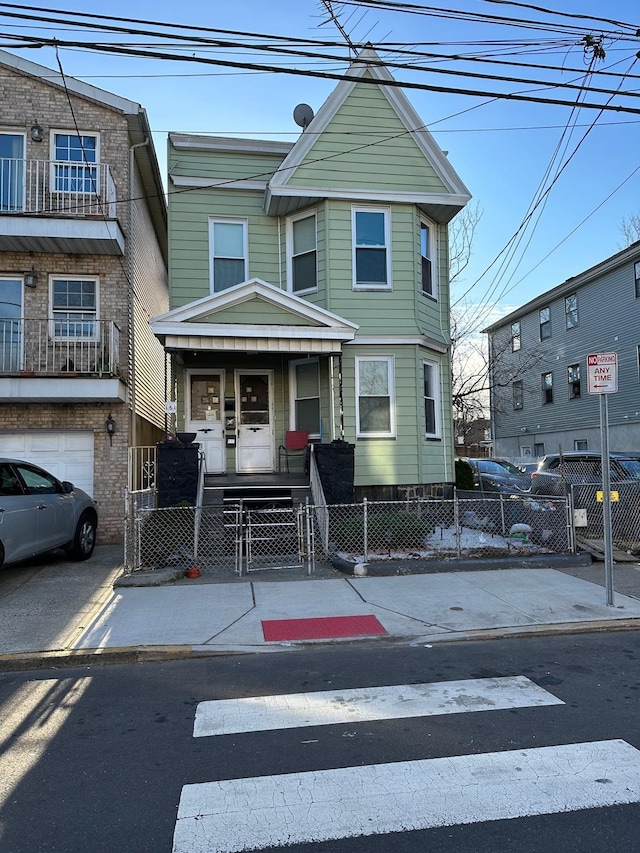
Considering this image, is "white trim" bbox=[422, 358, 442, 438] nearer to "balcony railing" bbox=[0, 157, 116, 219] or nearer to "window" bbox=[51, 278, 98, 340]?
"window" bbox=[51, 278, 98, 340]

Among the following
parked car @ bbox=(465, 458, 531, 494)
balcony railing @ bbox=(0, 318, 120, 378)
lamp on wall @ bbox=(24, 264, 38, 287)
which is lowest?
parked car @ bbox=(465, 458, 531, 494)

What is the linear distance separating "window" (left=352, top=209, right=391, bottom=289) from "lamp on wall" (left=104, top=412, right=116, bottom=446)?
567 cm

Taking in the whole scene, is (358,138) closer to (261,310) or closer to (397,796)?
(261,310)

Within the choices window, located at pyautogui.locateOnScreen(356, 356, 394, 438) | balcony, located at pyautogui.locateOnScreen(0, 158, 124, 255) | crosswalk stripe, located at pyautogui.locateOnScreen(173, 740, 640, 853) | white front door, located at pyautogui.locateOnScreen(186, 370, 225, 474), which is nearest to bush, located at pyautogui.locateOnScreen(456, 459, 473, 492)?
window, located at pyautogui.locateOnScreen(356, 356, 394, 438)

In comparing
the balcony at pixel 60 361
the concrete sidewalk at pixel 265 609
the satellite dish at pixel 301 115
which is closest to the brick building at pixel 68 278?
the balcony at pixel 60 361

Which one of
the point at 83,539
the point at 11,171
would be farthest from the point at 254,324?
the point at 11,171

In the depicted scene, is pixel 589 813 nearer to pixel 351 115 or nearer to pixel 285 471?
pixel 285 471

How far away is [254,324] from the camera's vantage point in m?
11.5

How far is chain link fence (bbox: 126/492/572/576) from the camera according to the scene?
8.82 m

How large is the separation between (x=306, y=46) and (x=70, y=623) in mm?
7532

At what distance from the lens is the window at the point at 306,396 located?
12922mm

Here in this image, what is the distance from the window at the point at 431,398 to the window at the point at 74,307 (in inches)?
276

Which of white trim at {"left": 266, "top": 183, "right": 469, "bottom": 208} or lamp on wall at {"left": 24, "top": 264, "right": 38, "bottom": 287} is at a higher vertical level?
white trim at {"left": 266, "top": 183, "right": 469, "bottom": 208}

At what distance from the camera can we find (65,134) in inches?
497
